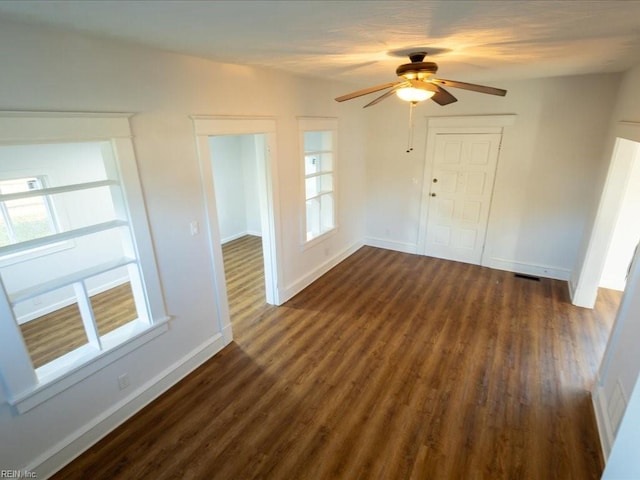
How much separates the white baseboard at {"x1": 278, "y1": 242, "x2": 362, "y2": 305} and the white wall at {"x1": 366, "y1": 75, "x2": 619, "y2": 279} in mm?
1370

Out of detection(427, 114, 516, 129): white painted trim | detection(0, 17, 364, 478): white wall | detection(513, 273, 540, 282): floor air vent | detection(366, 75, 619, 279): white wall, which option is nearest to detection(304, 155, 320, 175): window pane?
detection(0, 17, 364, 478): white wall

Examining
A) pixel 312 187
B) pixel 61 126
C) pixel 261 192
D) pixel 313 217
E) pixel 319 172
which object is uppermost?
pixel 61 126

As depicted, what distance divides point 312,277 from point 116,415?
272 cm

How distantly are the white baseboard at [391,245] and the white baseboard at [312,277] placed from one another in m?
0.39

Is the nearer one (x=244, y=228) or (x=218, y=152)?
(x=218, y=152)

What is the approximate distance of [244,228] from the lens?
6770 millimetres

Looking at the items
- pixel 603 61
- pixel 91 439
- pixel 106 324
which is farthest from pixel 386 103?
pixel 91 439

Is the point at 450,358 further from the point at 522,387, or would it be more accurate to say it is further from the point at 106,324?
the point at 106,324

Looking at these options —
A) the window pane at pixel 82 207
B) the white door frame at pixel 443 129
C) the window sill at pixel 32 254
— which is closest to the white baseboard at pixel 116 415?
the window sill at pixel 32 254

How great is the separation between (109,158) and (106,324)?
2453 mm

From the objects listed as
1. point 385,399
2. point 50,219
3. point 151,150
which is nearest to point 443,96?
point 151,150

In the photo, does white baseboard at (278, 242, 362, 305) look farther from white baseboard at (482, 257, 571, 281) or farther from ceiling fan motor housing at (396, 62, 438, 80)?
ceiling fan motor housing at (396, 62, 438, 80)

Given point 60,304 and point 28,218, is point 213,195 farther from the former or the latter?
point 60,304

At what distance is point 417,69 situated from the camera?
2.25m
